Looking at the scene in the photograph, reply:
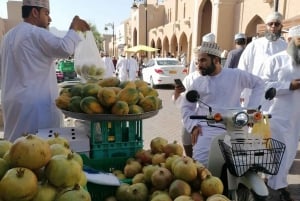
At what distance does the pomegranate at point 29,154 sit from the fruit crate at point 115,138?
104 cm

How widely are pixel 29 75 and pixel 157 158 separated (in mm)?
1522

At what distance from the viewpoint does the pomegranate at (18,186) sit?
53.7 inches

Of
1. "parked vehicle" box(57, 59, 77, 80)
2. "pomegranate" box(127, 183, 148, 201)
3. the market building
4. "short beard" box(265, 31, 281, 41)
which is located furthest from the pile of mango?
"parked vehicle" box(57, 59, 77, 80)

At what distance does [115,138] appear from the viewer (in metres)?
2.66

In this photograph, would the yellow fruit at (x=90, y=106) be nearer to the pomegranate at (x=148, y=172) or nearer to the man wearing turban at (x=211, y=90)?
the pomegranate at (x=148, y=172)

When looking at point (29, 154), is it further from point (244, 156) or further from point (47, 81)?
point (47, 81)

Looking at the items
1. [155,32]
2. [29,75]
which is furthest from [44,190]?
[155,32]

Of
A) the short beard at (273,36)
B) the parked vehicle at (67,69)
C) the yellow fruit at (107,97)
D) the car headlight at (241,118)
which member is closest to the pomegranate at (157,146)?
the yellow fruit at (107,97)

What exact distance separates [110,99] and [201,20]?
25001 millimetres

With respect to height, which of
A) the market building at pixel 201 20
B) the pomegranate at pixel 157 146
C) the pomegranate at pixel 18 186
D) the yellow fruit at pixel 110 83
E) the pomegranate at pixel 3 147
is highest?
the market building at pixel 201 20

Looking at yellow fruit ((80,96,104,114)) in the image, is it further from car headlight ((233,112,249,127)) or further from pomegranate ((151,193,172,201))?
car headlight ((233,112,249,127))

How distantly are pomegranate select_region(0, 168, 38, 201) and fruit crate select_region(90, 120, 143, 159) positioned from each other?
117 cm

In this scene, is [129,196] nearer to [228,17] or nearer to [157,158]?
[157,158]

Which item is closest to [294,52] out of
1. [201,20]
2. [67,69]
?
[67,69]
